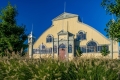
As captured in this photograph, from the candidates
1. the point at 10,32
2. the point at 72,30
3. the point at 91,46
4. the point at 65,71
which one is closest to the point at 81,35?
the point at 72,30

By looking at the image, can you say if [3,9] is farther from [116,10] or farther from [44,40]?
[44,40]

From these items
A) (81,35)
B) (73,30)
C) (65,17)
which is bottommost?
(81,35)

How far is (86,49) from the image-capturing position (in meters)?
39.5

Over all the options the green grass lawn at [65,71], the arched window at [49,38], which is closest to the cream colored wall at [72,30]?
the arched window at [49,38]

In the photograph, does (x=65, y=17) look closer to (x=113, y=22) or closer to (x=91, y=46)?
(x=91, y=46)

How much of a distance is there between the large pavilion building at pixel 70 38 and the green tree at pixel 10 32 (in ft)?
59.7

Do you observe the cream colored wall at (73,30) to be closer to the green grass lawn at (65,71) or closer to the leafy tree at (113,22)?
the leafy tree at (113,22)

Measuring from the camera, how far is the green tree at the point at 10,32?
19.4 metres

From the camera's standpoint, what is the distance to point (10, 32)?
20125 mm

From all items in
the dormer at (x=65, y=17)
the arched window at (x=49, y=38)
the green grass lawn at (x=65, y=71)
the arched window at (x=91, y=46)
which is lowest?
the green grass lawn at (x=65, y=71)

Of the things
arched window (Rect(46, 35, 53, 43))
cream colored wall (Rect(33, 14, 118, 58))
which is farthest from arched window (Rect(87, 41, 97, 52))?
arched window (Rect(46, 35, 53, 43))

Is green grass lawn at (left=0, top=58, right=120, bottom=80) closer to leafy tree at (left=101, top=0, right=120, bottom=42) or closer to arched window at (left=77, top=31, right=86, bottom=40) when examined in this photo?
leafy tree at (left=101, top=0, right=120, bottom=42)

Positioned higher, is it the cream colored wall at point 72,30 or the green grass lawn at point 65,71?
the cream colored wall at point 72,30

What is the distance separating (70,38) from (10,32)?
21480 mm
